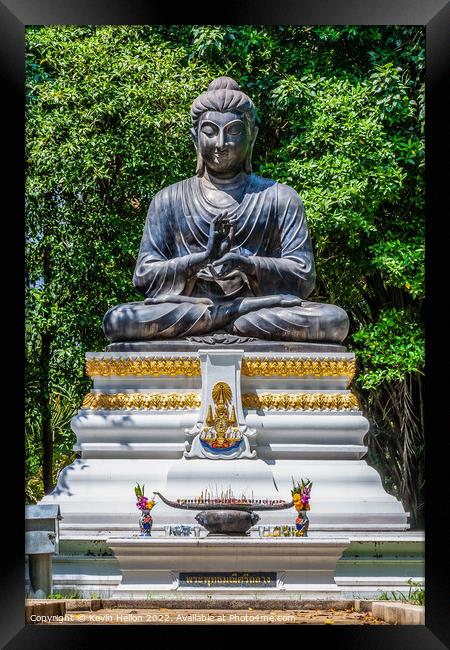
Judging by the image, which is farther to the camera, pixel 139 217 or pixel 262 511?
pixel 139 217

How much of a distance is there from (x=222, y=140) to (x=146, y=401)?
2.52 metres

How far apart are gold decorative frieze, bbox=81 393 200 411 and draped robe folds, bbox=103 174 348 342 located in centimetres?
56

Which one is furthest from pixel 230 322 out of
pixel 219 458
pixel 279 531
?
pixel 279 531

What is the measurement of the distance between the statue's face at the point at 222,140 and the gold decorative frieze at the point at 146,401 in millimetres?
2363

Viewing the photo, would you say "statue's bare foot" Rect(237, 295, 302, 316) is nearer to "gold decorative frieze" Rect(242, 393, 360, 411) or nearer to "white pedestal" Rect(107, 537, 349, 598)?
"gold decorative frieze" Rect(242, 393, 360, 411)

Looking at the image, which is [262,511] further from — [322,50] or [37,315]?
[322,50]

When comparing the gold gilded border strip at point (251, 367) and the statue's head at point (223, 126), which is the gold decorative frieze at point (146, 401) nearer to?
the gold gilded border strip at point (251, 367)

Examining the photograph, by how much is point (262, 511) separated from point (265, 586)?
77cm

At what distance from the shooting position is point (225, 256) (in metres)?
11.9

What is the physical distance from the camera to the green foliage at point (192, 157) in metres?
16.2

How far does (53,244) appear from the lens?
16.7 meters

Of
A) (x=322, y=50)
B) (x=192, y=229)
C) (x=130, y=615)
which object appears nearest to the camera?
(x=130, y=615)

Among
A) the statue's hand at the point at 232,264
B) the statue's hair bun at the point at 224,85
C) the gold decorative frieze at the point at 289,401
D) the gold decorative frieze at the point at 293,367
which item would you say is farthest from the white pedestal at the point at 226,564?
the statue's hair bun at the point at 224,85

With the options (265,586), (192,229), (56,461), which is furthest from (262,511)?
(56,461)
